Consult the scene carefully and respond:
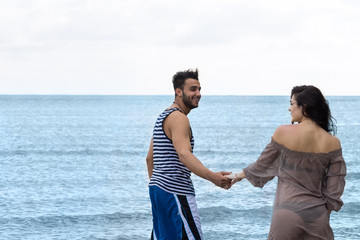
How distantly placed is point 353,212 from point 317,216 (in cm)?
1094

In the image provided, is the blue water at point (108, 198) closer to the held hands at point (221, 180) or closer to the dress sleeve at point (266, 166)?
the held hands at point (221, 180)

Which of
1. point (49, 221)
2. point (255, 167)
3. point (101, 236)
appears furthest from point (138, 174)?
point (255, 167)

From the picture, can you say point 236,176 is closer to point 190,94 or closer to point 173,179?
point 173,179

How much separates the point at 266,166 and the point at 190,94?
2.82ft

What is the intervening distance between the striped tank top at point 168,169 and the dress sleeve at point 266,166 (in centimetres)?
50

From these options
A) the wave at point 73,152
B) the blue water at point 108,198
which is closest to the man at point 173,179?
the blue water at point 108,198

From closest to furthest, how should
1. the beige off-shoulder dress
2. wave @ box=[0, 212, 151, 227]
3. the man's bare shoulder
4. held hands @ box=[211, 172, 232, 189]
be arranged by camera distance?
the beige off-shoulder dress → the man's bare shoulder → held hands @ box=[211, 172, 232, 189] → wave @ box=[0, 212, 151, 227]

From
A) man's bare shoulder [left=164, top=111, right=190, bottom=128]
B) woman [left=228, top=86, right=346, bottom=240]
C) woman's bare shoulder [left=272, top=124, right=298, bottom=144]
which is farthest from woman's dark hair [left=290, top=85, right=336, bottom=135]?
man's bare shoulder [left=164, top=111, right=190, bottom=128]

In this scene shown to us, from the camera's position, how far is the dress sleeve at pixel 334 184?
3990 millimetres

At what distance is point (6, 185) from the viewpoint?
20.5 m

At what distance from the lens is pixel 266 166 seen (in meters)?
4.16
